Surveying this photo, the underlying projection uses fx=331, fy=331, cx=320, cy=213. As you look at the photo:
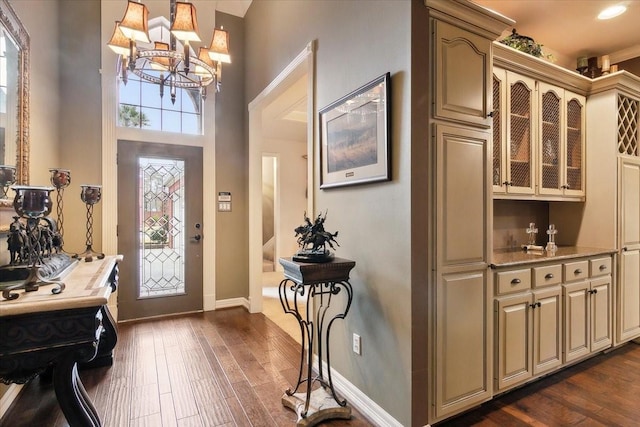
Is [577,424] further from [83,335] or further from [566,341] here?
[83,335]

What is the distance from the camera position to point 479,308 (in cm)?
201

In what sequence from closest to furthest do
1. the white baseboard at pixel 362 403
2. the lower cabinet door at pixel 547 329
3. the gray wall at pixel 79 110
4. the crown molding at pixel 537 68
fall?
1. the white baseboard at pixel 362 403
2. the lower cabinet door at pixel 547 329
3. the crown molding at pixel 537 68
4. the gray wall at pixel 79 110

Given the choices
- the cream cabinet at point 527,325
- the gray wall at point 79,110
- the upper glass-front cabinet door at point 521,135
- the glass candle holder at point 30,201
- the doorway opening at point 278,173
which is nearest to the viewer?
the glass candle holder at point 30,201

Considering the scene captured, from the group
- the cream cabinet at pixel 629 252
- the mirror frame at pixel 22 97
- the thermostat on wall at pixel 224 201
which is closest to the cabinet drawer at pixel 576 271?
the cream cabinet at pixel 629 252

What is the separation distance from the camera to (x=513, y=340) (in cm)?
219

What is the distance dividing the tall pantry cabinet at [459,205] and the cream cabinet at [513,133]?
22.2 inches

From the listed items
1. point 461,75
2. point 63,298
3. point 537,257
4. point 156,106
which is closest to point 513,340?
point 537,257

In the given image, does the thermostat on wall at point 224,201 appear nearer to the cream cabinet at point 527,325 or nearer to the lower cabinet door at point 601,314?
the cream cabinet at point 527,325

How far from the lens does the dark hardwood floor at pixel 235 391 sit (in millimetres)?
2004

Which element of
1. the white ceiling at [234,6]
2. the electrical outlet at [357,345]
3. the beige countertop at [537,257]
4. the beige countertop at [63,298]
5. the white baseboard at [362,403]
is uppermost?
the white ceiling at [234,6]

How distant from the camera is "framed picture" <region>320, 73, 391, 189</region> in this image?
1.93 m

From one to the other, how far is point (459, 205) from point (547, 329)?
4.25 feet

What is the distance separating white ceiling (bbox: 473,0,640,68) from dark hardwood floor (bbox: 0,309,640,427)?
3.04m

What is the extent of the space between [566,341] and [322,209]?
2.11 m
